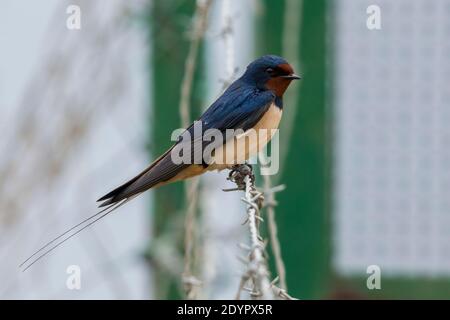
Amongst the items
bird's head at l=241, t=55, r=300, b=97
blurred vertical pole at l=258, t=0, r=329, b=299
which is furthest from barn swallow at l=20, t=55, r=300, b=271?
blurred vertical pole at l=258, t=0, r=329, b=299

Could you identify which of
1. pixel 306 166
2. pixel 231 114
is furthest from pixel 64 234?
pixel 306 166

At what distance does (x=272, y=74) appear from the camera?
2.37 metres

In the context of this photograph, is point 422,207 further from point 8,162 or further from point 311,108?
point 8,162

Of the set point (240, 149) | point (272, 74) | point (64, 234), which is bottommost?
point (64, 234)

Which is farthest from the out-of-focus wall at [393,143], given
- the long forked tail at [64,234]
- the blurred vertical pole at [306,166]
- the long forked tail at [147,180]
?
the long forked tail at [147,180]

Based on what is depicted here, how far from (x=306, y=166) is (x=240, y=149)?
4.21 feet

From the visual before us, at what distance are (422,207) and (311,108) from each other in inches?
16.9

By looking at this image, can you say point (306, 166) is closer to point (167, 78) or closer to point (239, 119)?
point (167, 78)

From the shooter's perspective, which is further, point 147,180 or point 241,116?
point 241,116

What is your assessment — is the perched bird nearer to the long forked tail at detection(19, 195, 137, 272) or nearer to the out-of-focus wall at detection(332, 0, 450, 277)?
the long forked tail at detection(19, 195, 137, 272)

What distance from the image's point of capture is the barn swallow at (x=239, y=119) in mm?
2201

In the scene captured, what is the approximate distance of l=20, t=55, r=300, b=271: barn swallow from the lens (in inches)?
86.7

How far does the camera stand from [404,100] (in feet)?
11.1
